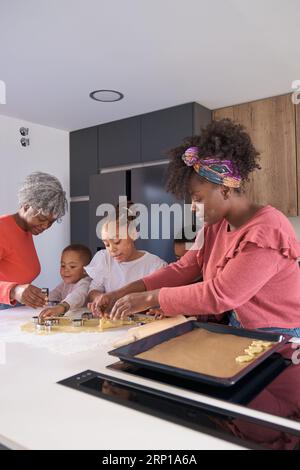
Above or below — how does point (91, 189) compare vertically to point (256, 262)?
above

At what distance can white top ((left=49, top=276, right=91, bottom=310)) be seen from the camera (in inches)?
63.0

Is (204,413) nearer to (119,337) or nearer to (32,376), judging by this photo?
(32,376)

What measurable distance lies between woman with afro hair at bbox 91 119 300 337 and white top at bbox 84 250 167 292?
1.80 feet

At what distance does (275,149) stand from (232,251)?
73.3 inches

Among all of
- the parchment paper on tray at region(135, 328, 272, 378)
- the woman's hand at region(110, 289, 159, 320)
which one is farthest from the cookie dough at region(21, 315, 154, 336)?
the parchment paper on tray at region(135, 328, 272, 378)

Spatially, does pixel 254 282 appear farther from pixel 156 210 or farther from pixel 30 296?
pixel 156 210

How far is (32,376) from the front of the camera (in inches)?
31.9

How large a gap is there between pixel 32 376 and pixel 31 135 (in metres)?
2.90

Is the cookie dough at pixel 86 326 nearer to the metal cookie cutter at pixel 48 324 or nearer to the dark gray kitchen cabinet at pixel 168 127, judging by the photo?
the metal cookie cutter at pixel 48 324

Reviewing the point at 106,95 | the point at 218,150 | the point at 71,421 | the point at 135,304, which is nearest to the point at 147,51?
the point at 106,95

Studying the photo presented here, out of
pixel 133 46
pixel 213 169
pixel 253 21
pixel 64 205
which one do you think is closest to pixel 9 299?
pixel 64 205

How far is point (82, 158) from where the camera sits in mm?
3549

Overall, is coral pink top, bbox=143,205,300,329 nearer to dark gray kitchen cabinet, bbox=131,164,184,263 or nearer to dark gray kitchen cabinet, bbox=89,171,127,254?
dark gray kitchen cabinet, bbox=131,164,184,263

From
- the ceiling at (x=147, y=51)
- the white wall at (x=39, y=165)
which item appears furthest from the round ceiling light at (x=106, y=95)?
the white wall at (x=39, y=165)
